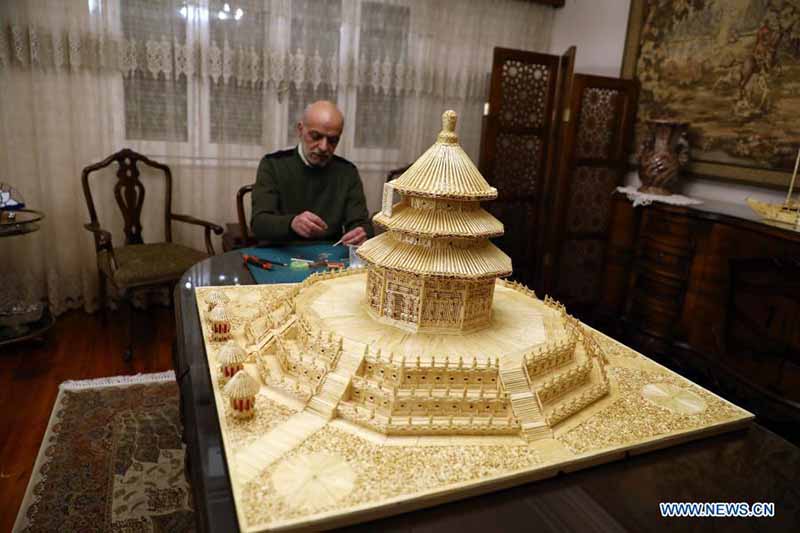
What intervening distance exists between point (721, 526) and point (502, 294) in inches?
49.1

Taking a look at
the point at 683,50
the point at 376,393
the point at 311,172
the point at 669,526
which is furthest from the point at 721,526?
the point at 683,50

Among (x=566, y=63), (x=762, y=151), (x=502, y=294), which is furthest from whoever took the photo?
(x=566, y=63)

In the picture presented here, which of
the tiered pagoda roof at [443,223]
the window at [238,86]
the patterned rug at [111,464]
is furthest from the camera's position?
the window at [238,86]

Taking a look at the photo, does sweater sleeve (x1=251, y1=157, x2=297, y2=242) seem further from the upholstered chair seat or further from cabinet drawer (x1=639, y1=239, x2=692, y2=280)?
cabinet drawer (x1=639, y1=239, x2=692, y2=280)

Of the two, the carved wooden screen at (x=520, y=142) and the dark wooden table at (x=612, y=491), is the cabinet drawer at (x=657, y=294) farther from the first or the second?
the dark wooden table at (x=612, y=491)

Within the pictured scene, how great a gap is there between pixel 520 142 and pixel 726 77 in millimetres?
1574

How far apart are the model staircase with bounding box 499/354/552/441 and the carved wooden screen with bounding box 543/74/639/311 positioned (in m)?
3.18

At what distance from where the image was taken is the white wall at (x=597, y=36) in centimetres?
475

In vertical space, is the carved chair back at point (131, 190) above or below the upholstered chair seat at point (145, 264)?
above

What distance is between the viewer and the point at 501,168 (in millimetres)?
4691

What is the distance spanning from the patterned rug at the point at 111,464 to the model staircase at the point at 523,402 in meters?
1.63

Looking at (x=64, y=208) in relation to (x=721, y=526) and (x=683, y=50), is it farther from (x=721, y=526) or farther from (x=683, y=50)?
(x=683, y=50)

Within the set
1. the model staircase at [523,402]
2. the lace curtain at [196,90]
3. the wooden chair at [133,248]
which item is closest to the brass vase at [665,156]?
the lace curtain at [196,90]

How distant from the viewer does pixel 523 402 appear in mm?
1571
